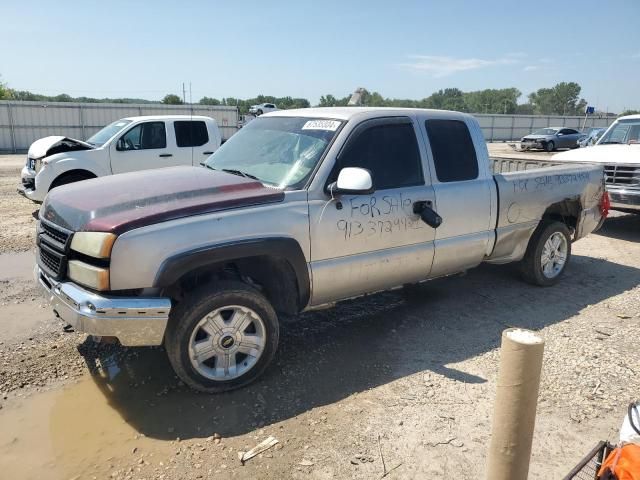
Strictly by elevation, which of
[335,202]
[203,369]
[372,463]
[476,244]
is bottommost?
[372,463]

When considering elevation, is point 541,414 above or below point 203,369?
below

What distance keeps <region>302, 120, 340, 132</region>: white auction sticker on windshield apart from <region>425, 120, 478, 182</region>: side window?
961 millimetres

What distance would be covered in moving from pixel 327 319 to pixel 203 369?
1.64 m

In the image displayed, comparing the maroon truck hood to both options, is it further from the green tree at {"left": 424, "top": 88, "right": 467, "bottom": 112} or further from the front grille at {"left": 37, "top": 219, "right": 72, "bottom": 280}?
the green tree at {"left": 424, "top": 88, "right": 467, "bottom": 112}

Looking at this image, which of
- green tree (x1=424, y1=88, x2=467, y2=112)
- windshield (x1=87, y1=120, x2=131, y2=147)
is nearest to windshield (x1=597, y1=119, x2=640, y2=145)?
windshield (x1=87, y1=120, x2=131, y2=147)

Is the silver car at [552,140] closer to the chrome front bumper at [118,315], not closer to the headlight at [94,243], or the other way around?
the chrome front bumper at [118,315]

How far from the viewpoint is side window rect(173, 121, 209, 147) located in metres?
10.6

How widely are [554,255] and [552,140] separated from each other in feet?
89.1

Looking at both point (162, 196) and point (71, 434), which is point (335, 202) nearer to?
point (162, 196)

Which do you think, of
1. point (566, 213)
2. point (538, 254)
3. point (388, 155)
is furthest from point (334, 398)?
point (566, 213)

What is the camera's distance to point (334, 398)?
3549 millimetres

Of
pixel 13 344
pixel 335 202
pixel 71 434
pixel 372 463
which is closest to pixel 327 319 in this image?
pixel 335 202

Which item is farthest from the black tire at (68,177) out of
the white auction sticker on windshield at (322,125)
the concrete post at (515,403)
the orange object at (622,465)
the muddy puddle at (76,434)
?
the orange object at (622,465)

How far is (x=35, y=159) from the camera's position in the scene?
9.62 metres
